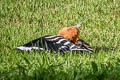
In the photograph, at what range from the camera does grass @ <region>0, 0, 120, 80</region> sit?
3.41 meters

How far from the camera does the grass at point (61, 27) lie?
3411mm

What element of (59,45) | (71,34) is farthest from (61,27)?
(59,45)

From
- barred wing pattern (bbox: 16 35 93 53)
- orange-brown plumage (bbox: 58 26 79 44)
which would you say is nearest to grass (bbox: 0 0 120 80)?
barred wing pattern (bbox: 16 35 93 53)

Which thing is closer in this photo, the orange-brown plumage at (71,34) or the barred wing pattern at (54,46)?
the barred wing pattern at (54,46)

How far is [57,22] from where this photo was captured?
29.8 feet

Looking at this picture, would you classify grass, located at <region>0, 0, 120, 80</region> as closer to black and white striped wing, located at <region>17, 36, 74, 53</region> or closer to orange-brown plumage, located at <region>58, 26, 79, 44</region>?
black and white striped wing, located at <region>17, 36, 74, 53</region>

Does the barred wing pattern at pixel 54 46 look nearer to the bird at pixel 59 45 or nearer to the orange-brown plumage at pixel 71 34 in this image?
the bird at pixel 59 45

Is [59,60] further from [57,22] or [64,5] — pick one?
[64,5]

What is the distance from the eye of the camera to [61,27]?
864 cm

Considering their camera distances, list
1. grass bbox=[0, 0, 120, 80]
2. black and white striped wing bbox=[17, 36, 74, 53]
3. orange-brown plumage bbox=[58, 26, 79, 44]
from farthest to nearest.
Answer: orange-brown plumage bbox=[58, 26, 79, 44] → black and white striped wing bbox=[17, 36, 74, 53] → grass bbox=[0, 0, 120, 80]

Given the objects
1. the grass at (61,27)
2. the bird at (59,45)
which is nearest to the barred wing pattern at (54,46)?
the bird at (59,45)

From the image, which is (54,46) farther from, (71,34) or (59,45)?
(71,34)

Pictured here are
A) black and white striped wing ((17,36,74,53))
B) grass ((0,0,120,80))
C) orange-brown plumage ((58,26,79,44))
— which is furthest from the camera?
orange-brown plumage ((58,26,79,44))

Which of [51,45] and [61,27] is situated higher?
[51,45]
